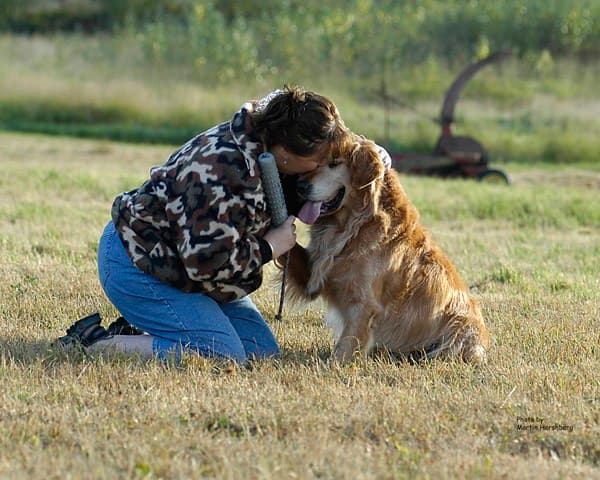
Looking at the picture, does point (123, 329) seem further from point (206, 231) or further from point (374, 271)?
point (374, 271)

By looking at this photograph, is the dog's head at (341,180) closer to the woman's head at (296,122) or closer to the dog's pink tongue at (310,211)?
the dog's pink tongue at (310,211)

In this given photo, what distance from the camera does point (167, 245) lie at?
18.1ft

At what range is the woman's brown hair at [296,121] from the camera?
5266 millimetres

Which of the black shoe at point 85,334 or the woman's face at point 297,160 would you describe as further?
the black shoe at point 85,334

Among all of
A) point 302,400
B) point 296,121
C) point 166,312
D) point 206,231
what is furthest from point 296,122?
point 302,400

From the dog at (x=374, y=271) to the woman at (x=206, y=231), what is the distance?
198 millimetres

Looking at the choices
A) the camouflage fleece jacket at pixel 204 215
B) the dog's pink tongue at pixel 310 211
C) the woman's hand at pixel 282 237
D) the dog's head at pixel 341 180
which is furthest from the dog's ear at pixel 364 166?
the camouflage fleece jacket at pixel 204 215

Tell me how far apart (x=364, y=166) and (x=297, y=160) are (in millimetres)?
452

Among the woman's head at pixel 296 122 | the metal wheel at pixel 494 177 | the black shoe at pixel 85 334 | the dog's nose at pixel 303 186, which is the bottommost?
the metal wheel at pixel 494 177

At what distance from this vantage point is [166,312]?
563 cm

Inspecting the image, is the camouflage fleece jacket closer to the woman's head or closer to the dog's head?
the woman's head

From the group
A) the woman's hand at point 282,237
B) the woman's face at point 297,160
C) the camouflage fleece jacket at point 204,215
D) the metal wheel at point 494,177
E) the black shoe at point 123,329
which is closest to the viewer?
the camouflage fleece jacket at point 204,215

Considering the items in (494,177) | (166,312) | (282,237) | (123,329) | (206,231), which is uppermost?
(206,231)

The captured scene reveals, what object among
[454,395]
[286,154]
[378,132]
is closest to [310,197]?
[286,154]
